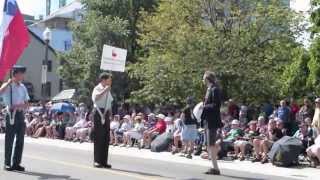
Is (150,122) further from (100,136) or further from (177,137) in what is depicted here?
(100,136)

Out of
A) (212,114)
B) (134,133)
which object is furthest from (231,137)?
(212,114)

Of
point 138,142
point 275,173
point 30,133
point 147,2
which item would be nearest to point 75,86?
point 147,2

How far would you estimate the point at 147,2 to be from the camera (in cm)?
4141

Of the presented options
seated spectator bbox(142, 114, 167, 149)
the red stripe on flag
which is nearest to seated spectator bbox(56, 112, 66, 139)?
seated spectator bbox(142, 114, 167, 149)

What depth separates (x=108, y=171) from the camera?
493 inches

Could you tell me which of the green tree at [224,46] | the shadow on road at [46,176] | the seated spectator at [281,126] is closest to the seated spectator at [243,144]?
the seated spectator at [281,126]

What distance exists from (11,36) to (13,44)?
0.57 ft

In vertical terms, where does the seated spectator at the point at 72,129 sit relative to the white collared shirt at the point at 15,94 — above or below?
below

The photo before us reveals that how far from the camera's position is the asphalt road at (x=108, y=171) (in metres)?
11.8

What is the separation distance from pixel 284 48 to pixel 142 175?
18.8 m

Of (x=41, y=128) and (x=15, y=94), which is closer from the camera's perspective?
(x=15, y=94)

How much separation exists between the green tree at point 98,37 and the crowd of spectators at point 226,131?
12.7 meters

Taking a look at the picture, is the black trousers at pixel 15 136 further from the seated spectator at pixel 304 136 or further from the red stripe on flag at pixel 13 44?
the seated spectator at pixel 304 136

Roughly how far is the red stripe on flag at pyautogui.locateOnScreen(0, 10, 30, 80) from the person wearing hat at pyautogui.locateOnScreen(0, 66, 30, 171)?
0.58 ft
